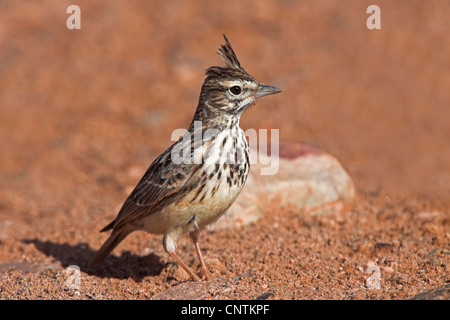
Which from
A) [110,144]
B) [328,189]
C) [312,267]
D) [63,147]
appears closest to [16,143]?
[63,147]

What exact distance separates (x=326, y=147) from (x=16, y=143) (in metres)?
6.40

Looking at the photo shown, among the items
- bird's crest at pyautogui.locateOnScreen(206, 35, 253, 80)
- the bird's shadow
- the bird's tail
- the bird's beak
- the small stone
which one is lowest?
the bird's shadow

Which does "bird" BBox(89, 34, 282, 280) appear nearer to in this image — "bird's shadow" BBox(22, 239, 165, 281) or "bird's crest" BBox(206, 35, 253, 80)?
"bird's crest" BBox(206, 35, 253, 80)

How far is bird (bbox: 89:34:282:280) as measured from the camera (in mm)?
5820

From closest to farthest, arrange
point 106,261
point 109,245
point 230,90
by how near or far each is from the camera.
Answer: point 230,90, point 109,245, point 106,261

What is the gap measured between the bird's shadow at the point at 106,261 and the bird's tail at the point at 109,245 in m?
0.12

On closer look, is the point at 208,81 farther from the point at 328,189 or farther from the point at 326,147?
the point at 326,147

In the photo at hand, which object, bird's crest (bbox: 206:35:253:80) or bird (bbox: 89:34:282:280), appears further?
bird's crest (bbox: 206:35:253:80)

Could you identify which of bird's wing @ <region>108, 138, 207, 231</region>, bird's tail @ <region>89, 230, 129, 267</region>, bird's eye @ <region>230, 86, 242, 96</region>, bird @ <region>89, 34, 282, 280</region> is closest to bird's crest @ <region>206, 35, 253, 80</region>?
bird @ <region>89, 34, 282, 280</region>

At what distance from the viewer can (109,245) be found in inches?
279

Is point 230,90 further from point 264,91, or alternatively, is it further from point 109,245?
point 109,245

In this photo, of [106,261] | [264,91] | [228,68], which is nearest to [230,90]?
[228,68]

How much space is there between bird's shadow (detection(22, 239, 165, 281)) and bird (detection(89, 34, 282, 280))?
0.81 meters

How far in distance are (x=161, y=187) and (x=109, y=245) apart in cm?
138
